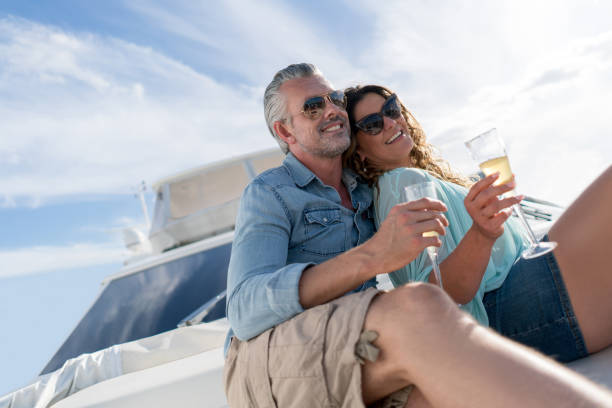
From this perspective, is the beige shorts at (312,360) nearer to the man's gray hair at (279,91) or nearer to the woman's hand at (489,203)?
the woman's hand at (489,203)

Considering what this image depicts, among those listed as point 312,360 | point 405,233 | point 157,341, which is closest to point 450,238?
point 405,233

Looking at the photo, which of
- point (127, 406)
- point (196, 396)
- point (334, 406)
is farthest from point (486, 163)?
point (127, 406)

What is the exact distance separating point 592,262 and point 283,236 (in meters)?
1.12

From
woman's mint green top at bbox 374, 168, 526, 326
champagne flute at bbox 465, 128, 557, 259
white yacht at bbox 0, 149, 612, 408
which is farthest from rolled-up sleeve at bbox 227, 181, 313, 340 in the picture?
champagne flute at bbox 465, 128, 557, 259

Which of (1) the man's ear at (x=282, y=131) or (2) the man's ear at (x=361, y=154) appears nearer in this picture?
(1) the man's ear at (x=282, y=131)

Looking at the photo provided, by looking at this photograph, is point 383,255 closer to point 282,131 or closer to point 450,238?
point 450,238

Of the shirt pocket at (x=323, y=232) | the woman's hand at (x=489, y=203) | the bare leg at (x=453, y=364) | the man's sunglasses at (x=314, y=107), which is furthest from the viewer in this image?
the man's sunglasses at (x=314, y=107)

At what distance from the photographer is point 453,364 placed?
996 mm

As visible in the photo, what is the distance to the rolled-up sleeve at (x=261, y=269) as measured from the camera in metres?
1.32

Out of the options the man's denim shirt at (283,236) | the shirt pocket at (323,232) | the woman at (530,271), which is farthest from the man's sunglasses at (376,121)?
the shirt pocket at (323,232)

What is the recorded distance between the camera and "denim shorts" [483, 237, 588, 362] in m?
1.65

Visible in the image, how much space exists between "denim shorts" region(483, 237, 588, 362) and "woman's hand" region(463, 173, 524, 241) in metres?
0.33

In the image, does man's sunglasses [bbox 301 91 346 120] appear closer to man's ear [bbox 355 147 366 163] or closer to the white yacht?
man's ear [bbox 355 147 366 163]

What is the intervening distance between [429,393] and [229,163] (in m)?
6.74
